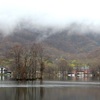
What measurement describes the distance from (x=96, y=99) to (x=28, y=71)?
235 feet

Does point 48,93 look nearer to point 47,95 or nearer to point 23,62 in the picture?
point 47,95

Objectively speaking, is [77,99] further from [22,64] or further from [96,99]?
[22,64]

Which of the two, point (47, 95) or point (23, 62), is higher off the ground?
point (23, 62)

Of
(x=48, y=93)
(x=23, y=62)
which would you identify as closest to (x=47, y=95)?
(x=48, y=93)

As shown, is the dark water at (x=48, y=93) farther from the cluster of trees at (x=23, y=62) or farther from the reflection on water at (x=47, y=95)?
the cluster of trees at (x=23, y=62)

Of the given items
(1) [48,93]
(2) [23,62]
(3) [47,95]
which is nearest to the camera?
(3) [47,95]

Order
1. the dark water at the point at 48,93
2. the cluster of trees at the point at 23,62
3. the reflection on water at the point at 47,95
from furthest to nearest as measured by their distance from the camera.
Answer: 1. the cluster of trees at the point at 23,62
2. the dark water at the point at 48,93
3. the reflection on water at the point at 47,95

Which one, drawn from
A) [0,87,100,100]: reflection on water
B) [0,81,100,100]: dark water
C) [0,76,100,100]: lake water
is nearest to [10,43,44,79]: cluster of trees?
[0,76,100,100]: lake water

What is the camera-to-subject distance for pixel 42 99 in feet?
120

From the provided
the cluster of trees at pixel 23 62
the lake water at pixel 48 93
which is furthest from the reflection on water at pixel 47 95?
the cluster of trees at pixel 23 62

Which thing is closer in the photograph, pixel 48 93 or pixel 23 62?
pixel 48 93

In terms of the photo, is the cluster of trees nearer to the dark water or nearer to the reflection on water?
the dark water

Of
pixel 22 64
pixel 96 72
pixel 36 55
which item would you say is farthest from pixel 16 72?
pixel 96 72

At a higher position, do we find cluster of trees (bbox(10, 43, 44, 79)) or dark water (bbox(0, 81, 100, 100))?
cluster of trees (bbox(10, 43, 44, 79))
